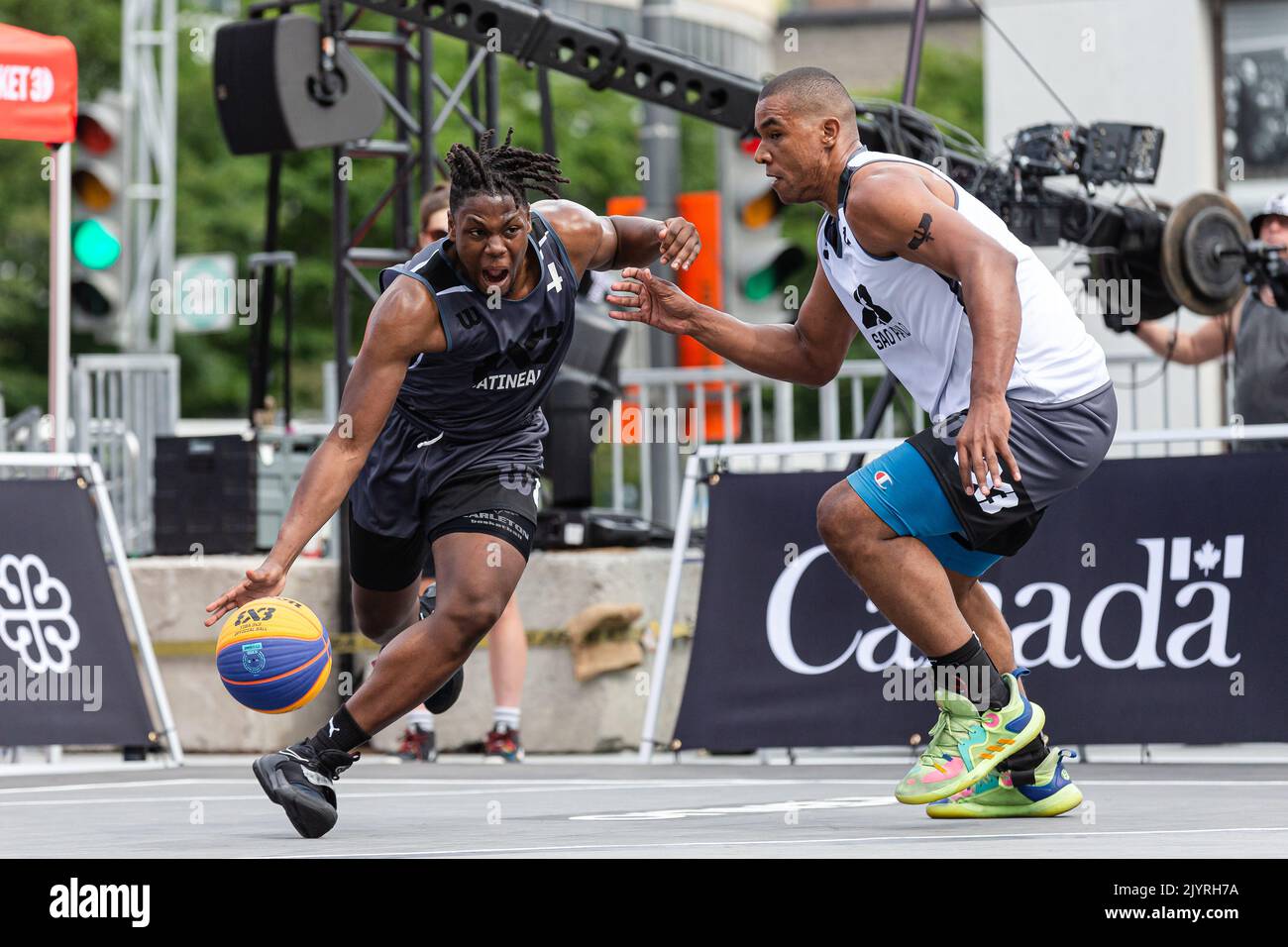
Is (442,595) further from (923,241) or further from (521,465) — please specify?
(923,241)

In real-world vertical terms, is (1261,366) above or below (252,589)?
above

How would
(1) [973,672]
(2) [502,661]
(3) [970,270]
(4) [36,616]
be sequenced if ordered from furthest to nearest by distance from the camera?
(2) [502,661], (4) [36,616], (1) [973,672], (3) [970,270]

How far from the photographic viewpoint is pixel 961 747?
6.36 meters

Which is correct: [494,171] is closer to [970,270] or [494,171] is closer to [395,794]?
[970,270]

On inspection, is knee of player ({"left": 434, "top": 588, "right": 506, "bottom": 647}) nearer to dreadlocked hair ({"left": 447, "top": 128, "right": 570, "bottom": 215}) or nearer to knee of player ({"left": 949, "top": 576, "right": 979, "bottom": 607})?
dreadlocked hair ({"left": 447, "top": 128, "right": 570, "bottom": 215})

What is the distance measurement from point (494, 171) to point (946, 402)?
1488mm

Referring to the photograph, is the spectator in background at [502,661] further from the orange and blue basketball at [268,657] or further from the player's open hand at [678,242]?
the orange and blue basketball at [268,657]

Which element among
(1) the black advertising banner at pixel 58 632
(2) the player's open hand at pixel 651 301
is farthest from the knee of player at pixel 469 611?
(1) the black advertising banner at pixel 58 632

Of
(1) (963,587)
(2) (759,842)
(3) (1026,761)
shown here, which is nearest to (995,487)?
(1) (963,587)

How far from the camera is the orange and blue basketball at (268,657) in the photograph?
20.9 ft

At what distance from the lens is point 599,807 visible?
7.29 m

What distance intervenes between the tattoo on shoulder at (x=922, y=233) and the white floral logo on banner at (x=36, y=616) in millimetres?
5087
